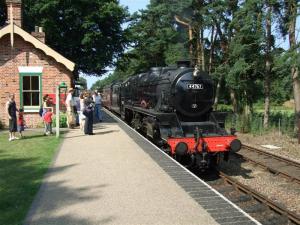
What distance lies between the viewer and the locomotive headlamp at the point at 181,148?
36.7 ft

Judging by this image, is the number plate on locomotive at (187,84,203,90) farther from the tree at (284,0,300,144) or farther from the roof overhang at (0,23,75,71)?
the roof overhang at (0,23,75,71)

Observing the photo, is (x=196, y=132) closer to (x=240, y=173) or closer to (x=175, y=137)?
(x=175, y=137)

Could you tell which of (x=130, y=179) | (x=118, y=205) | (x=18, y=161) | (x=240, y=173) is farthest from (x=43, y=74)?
(x=118, y=205)

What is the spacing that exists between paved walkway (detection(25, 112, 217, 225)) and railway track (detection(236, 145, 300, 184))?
3650mm

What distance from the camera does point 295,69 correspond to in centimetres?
1627

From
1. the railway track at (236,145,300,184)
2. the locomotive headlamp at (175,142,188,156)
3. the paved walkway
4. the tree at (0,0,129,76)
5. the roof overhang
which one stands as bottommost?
the railway track at (236,145,300,184)

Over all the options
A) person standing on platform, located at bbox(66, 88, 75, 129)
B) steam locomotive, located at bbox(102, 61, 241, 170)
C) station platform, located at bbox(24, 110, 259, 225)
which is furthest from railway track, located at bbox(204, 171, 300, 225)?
person standing on platform, located at bbox(66, 88, 75, 129)

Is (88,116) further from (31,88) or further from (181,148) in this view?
(181,148)

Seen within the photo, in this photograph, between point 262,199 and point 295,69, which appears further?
point 295,69

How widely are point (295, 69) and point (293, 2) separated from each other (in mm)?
3746

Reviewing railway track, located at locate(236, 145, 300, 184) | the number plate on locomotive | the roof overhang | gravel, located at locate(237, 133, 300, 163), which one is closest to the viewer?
railway track, located at locate(236, 145, 300, 184)

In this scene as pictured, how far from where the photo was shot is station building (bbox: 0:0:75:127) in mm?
18719

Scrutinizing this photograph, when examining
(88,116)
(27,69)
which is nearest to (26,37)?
(27,69)

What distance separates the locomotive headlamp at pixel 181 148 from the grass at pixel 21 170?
313 centimetres
